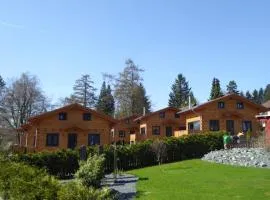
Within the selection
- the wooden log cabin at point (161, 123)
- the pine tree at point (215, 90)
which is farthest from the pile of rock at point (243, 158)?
the pine tree at point (215, 90)

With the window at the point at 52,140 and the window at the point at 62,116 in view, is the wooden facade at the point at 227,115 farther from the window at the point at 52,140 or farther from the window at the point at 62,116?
the window at the point at 52,140

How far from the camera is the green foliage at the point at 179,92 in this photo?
103m

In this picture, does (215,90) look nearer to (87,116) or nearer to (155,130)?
(155,130)

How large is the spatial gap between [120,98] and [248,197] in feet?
185

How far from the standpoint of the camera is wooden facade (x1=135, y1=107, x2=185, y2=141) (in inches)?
2208

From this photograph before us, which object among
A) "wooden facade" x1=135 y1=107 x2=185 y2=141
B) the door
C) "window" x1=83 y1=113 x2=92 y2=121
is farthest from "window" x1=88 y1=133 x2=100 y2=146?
the door

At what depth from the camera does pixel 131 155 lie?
3181 cm

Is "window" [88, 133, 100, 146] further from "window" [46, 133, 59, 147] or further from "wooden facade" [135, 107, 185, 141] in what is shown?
"wooden facade" [135, 107, 185, 141]

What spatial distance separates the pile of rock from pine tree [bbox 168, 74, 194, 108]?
73292 mm

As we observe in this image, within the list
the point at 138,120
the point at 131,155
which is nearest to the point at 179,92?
the point at 138,120

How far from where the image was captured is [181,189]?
52.4 feet

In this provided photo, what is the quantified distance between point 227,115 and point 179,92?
2310 inches

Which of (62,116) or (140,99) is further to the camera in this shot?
(140,99)

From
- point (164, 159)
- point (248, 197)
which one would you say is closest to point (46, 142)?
point (164, 159)
